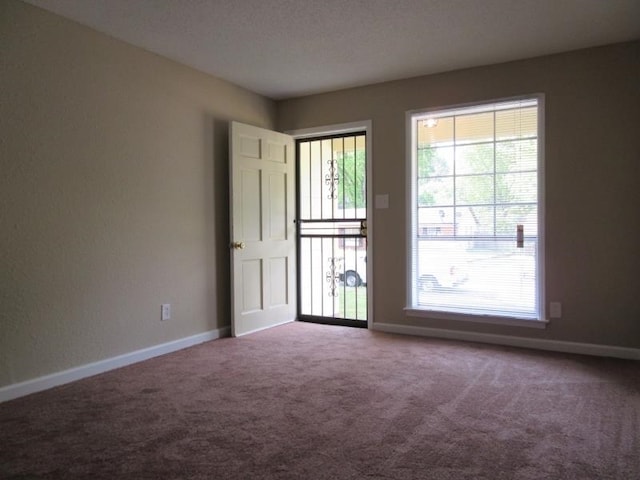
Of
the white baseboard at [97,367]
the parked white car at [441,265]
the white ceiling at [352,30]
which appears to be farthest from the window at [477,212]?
the white baseboard at [97,367]

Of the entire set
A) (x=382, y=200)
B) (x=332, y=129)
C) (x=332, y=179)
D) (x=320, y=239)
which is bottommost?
(x=320, y=239)

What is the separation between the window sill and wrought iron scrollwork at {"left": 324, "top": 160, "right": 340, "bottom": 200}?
4.61ft

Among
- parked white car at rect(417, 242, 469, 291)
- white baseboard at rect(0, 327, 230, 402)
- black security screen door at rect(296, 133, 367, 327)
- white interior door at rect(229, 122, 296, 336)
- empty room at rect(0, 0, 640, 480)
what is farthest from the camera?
black security screen door at rect(296, 133, 367, 327)

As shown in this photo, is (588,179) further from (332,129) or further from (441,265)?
(332,129)

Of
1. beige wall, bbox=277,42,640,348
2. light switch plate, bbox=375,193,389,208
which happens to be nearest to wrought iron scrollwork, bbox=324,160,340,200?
light switch plate, bbox=375,193,389,208

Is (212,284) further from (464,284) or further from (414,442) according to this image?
(414,442)

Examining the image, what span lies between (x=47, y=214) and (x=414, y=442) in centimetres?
257

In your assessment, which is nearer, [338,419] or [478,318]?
[338,419]

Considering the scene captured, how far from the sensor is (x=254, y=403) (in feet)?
8.73

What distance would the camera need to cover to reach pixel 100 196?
10.8 ft

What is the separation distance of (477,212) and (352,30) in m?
1.88

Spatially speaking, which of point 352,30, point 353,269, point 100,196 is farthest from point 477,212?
point 100,196

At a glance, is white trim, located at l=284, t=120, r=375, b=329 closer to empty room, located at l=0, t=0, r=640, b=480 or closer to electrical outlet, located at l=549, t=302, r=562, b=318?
empty room, located at l=0, t=0, r=640, b=480

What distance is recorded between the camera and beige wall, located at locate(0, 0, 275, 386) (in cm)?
280
